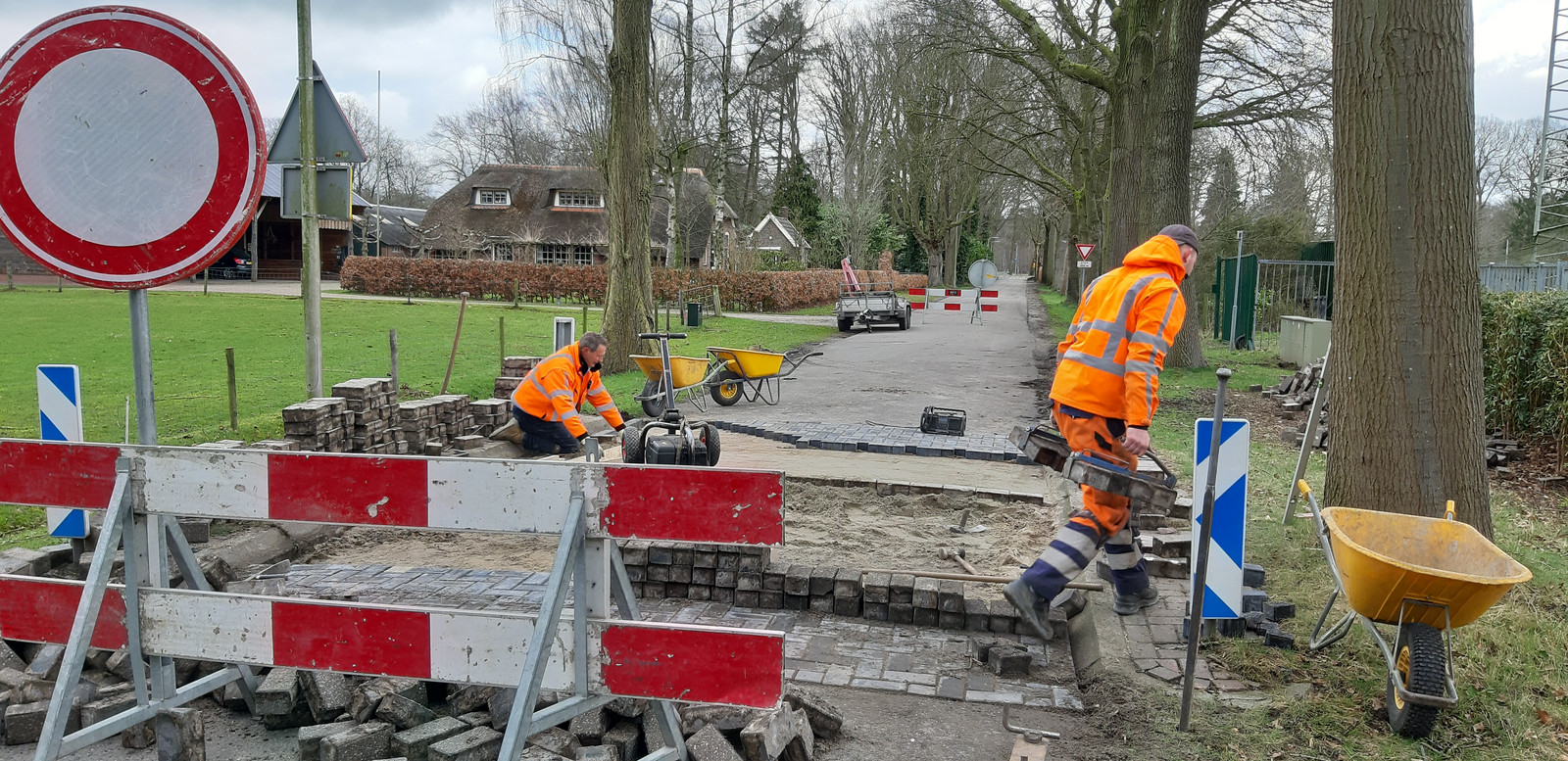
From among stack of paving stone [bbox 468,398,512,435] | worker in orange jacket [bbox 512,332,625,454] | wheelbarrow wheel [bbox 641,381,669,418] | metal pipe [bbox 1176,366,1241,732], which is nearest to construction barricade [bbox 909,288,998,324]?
wheelbarrow wheel [bbox 641,381,669,418]

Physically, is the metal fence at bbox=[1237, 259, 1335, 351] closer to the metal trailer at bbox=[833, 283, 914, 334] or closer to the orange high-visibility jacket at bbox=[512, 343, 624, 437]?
the metal trailer at bbox=[833, 283, 914, 334]

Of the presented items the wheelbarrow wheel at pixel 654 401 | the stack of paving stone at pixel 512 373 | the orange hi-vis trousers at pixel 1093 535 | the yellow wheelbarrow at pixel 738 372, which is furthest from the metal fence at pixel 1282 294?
the orange hi-vis trousers at pixel 1093 535

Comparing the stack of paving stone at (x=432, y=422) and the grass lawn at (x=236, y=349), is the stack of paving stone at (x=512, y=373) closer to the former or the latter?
the grass lawn at (x=236, y=349)

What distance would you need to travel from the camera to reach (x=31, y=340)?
59.4ft

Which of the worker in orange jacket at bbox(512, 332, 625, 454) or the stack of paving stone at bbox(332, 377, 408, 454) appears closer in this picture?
the stack of paving stone at bbox(332, 377, 408, 454)

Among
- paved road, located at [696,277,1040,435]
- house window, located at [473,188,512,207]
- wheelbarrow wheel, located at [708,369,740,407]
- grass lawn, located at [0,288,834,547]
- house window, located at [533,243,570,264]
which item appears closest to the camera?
grass lawn, located at [0,288,834,547]

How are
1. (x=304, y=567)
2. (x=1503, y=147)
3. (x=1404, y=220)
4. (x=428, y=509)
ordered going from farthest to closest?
1. (x=1503, y=147)
2. (x=304, y=567)
3. (x=1404, y=220)
4. (x=428, y=509)

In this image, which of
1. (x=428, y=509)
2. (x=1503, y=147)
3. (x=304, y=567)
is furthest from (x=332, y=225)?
(x=1503, y=147)

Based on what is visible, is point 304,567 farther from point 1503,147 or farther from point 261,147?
point 1503,147

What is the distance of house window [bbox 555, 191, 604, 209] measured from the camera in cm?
5150

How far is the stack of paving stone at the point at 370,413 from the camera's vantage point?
766cm

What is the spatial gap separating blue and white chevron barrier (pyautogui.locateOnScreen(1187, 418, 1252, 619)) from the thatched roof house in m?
44.7

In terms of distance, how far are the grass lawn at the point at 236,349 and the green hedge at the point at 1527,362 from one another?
8.84 m

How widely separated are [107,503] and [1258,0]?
19.2 metres
